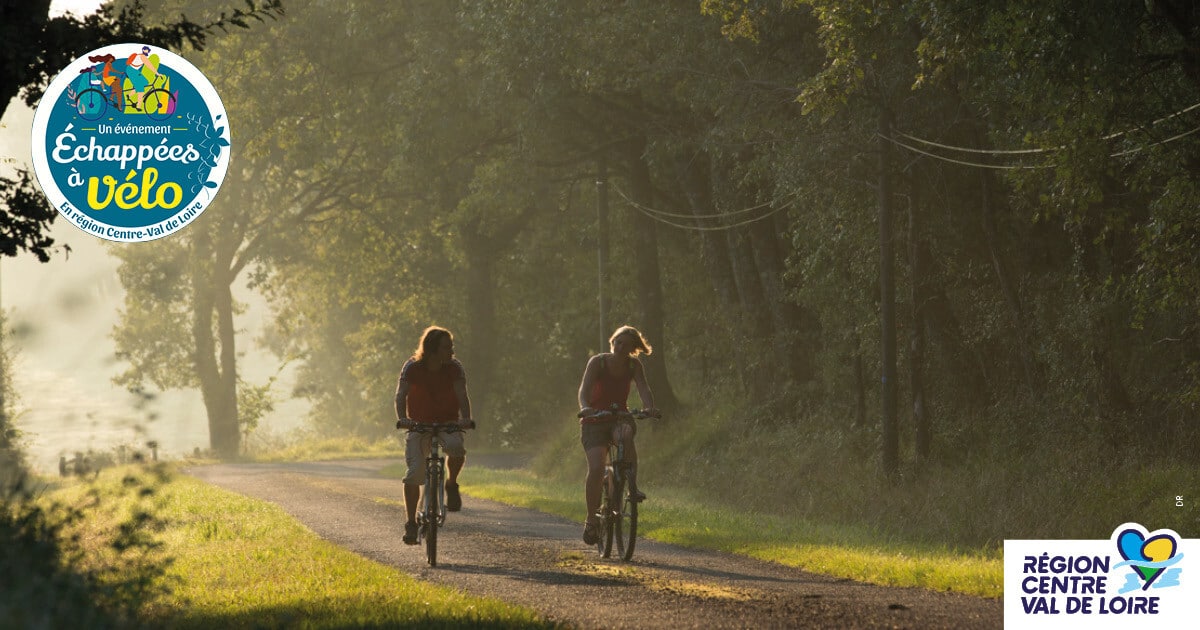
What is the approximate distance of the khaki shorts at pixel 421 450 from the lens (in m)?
13.7

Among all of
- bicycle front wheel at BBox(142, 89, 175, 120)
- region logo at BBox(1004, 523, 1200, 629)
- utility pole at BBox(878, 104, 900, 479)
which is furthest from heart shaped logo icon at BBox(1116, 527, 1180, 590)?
bicycle front wheel at BBox(142, 89, 175, 120)


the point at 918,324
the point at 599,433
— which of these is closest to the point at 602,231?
the point at 918,324

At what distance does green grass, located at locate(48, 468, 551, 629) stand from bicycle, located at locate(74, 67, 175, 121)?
504 centimetres

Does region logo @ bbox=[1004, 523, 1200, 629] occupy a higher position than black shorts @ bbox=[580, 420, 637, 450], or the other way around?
black shorts @ bbox=[580, 420, 637, 450]

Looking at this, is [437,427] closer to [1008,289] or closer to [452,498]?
[452,498]

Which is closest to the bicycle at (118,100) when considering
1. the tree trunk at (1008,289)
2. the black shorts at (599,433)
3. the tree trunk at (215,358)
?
the black shorts at (599,433)

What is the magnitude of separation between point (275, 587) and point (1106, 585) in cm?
657

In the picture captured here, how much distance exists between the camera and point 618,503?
1373cm

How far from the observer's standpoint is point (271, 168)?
5300 cm

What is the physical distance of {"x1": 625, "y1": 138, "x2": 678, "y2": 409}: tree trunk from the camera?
107 ft

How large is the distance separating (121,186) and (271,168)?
1395 inches

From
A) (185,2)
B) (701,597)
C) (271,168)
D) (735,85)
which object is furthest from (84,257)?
(701,597)

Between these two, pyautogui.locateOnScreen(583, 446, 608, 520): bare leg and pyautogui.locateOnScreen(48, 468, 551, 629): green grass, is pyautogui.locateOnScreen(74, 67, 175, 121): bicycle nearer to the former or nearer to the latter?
pyautogui.locateOnScreen(48, 468, 551, 629): green grass

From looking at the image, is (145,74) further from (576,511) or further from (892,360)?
(892,360)
